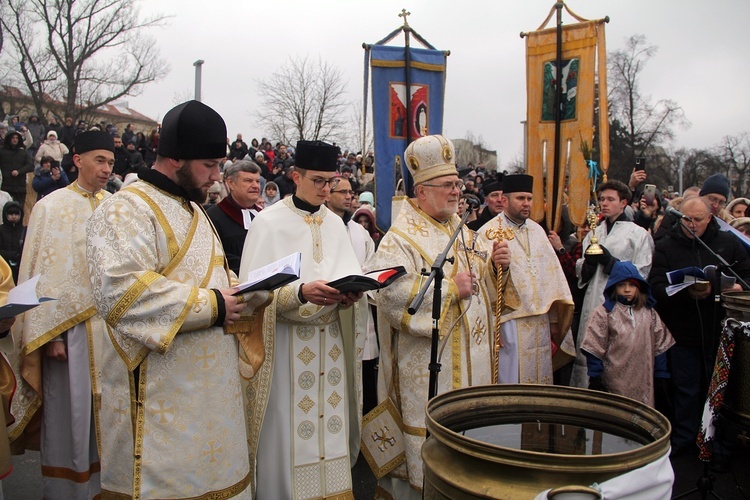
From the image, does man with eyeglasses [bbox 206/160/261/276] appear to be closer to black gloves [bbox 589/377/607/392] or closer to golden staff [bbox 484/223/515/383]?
golden staff [bbox 484/223/515/383]

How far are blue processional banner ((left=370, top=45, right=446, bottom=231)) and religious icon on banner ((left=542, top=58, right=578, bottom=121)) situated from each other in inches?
47.2

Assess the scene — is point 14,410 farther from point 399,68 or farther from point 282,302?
point 399,68

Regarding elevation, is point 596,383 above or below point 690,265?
below

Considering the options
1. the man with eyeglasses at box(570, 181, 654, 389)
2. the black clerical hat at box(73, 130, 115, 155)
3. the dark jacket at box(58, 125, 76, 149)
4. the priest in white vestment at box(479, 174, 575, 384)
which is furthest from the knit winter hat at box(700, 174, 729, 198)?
the dark jacket at box(58, 125, 76, 149)

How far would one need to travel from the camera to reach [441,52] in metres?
6.55

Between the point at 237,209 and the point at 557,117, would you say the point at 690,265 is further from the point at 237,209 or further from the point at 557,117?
the point at 237,209

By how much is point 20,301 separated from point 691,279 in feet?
14.5

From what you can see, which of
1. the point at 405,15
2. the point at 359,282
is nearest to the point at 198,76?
the point at 405,15

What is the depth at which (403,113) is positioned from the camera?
20.9ft

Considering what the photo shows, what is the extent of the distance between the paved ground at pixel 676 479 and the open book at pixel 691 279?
128 cm

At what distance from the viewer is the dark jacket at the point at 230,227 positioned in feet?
16.6

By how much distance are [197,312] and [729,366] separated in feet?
→ 9.80

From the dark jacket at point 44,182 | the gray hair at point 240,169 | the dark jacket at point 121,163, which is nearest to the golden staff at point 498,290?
the gray hair at point 240,169

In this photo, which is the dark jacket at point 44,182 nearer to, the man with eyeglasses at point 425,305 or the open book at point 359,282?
the man with eyeglasses at point 425,305
